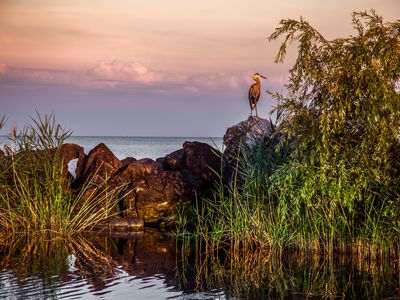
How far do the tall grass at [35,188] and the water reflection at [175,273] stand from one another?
1.66 feet

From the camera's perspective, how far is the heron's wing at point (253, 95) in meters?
22.3

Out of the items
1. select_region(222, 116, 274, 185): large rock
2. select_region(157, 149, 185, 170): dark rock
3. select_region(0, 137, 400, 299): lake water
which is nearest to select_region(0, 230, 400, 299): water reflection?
select_region(0, 137, 400, 299): lake water

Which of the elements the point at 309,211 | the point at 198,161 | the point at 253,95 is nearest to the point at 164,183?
the point at 198,161

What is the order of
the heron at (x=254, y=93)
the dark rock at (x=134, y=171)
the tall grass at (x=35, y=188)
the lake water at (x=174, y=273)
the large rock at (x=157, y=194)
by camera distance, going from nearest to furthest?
the lake water at (x=174, y=273)
the tall grass at (x=35, y=188)
the large rock at (x=157, y=194)
the heron at (x=254, y=93)
the dark rock at (x=134, y=171)

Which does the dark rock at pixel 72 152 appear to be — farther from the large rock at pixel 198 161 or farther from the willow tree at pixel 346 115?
the willow tree at pixel 346 115

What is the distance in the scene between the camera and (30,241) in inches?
663

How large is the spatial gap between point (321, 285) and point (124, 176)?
10.7m

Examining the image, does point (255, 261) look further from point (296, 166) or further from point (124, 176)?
point (124, 176)

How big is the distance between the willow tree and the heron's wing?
747 cm

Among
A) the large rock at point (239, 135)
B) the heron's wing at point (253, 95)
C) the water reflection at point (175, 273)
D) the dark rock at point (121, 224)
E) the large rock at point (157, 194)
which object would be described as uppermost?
the heron's wing at point (253, 95)

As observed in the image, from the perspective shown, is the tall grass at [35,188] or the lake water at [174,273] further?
the tall grass at [35,188]

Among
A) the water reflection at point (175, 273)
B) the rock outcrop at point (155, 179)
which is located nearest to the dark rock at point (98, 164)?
the rock outcrop at point (155, 179)

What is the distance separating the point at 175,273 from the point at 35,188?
4.90 meters

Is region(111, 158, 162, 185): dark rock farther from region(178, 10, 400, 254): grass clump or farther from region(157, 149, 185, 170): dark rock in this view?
region(178, 10, 400, 254): grass clump
